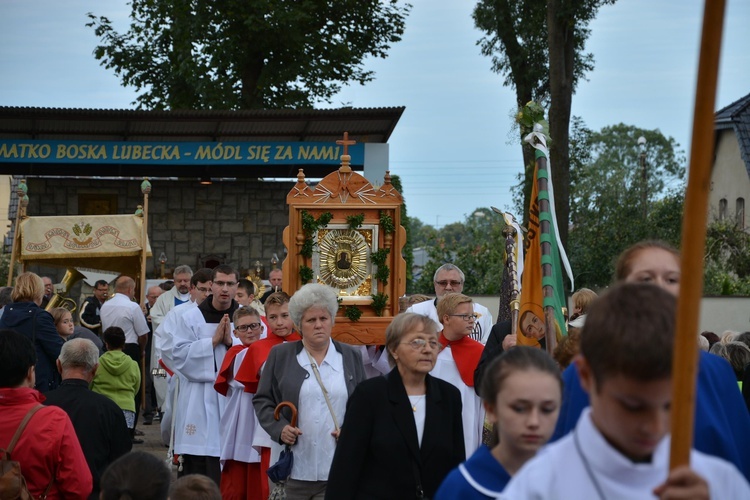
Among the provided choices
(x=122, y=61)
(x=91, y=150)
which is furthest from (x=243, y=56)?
(x=91, y=150)

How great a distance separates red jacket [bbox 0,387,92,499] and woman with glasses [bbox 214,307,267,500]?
2.50 meters

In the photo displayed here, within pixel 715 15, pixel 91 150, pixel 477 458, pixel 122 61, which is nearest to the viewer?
pixel 715 15

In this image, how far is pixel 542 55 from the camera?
23.5 metres

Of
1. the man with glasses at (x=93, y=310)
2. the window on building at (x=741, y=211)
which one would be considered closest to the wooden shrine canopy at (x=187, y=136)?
the man with glasses at (x=93, y=310)

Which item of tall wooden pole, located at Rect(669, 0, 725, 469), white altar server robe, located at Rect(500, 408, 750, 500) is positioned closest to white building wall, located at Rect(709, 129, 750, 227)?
white altar server robe, located at Rect(500, 408, 750, 500)

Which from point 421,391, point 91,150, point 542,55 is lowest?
point 421,391

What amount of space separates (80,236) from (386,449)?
11.5m

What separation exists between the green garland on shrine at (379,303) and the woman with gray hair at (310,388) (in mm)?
2933

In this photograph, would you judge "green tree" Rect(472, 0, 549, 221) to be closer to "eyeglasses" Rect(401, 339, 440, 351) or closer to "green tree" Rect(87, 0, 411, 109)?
"green tree" Rect(87, 0, 411, 109)

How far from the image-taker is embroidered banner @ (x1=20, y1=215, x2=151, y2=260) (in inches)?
599

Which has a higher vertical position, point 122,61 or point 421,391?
point 122,61

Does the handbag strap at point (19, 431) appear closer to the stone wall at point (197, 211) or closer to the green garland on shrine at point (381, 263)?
the green garland on shrine at point (381, 263)

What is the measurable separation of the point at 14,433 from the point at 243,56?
2397cm

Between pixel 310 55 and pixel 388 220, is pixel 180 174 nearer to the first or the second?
pixel 310 55
